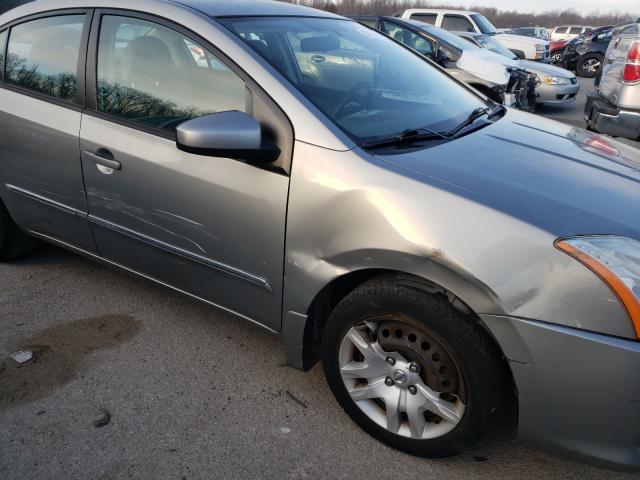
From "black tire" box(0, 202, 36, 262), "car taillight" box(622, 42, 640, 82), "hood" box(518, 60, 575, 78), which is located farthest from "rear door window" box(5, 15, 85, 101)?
"hood" box(518, 60, 575, 78)

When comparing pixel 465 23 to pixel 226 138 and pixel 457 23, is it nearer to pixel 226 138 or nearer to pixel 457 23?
pixel 457 23

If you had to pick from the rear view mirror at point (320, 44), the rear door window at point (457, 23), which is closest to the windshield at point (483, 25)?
the rear door window at point (457, 23)

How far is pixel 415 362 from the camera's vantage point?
6.53 ft

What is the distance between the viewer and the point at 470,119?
265 centimetres

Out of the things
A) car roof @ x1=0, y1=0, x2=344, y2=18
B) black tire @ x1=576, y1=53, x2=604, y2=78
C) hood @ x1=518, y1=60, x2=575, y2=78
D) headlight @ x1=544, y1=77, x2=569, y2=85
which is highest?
car roof @ x1=0, y1=0, x2=344, y2=18

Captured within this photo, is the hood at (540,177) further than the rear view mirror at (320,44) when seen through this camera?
No

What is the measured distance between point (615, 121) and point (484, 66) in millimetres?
3436

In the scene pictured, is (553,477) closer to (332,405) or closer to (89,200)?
(332,405)

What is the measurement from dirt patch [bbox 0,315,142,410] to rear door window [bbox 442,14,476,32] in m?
10.9

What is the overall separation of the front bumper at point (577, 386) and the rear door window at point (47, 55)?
2.30 m

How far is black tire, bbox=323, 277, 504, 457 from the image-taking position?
1823 millimetres

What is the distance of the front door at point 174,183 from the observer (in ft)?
7.18

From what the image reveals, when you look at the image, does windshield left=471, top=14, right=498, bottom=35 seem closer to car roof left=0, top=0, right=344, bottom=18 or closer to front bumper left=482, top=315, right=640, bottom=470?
car roof left=0, top=0, right=344, bottom=18

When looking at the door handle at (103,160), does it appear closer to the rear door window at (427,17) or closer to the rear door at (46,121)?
the rear door at (46,121)
